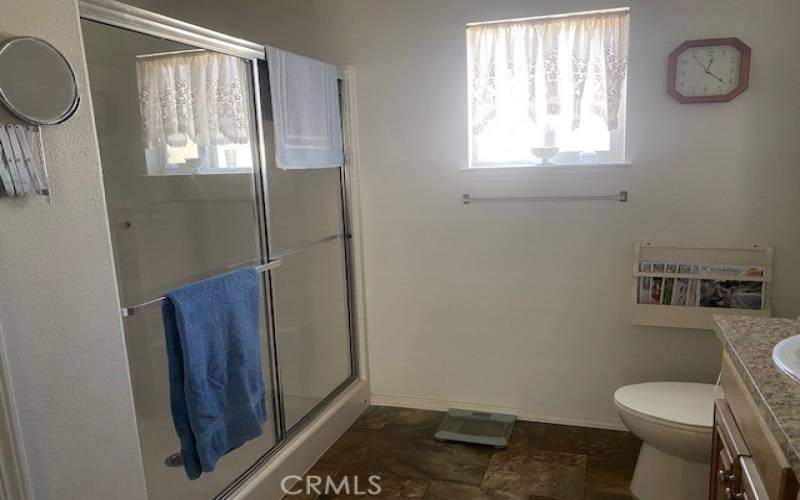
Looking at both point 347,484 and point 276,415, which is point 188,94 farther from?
point 347,484

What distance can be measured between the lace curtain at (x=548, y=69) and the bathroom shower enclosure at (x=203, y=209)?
783 millimetres

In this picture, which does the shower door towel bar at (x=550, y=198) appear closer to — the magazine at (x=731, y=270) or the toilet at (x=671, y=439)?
the magazine at (x=731, y=270)

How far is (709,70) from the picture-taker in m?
2.23

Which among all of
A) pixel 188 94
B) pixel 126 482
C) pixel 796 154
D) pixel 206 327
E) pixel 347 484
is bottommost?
pixel 347 484

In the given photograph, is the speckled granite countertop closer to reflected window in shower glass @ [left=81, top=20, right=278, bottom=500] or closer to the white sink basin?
the white sink basin

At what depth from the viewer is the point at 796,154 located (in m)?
2.21

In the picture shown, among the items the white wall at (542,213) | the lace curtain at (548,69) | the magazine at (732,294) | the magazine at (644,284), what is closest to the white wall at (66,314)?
the white wall at (542,213)

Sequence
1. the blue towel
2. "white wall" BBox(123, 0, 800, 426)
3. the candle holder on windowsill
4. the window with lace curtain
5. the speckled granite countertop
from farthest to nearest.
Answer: the candle holder on windowsill < the window with lace curtain < "white wall" BBox(123, 0, 800, 426) < the blue towel < the speckled granite countertop

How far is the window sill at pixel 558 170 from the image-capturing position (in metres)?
2.40

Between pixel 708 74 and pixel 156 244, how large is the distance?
2.33 meters

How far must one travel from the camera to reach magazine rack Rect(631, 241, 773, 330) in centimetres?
230

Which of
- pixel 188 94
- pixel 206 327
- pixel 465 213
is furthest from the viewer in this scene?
pixel 465 213

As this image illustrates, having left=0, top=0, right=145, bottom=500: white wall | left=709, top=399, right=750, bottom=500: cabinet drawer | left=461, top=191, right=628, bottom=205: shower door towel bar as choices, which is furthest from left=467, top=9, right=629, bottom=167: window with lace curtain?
left=0, top=0, right=145, bottom=500: white wall

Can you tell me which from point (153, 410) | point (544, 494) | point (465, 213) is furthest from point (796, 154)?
point (153, 410)
